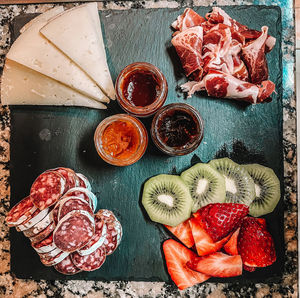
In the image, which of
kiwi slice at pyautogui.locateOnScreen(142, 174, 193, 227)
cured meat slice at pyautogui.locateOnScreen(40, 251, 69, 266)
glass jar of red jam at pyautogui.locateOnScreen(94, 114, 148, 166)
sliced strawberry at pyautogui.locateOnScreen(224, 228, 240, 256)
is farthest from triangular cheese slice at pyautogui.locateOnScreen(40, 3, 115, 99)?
sliced strawberry at pyautogui.locateOnScreen(224, 228, 240, 256)

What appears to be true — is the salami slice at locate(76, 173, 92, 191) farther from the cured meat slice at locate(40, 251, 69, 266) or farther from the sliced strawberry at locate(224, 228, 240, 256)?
the sliced strawberry at locate(224, 228, 240, 256)

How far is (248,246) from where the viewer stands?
1188 mm

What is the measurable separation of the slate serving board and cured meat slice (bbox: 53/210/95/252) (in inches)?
9.3

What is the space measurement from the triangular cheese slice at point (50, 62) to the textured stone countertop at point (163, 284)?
184 millimetres

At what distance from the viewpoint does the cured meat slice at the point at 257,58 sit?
3.97ft

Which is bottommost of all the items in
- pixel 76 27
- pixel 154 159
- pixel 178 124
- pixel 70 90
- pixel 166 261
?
pixel 166 261

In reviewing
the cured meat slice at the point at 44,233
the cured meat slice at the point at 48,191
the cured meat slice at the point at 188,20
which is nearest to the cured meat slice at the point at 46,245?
the cured meat slice at the point at 44,233

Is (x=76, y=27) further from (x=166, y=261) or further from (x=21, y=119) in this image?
(x=166, y=261)

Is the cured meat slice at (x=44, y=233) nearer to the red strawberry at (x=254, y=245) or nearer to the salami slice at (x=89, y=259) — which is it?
the salami slice at (x=89, y=259)

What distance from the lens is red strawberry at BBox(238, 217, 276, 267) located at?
1188mm

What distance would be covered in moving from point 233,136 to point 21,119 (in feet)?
2.78

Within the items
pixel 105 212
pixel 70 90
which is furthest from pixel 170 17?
pixel 105 212

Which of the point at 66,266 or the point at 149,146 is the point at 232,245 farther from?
the point at 66,266

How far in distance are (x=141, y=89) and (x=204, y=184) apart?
43 cm
